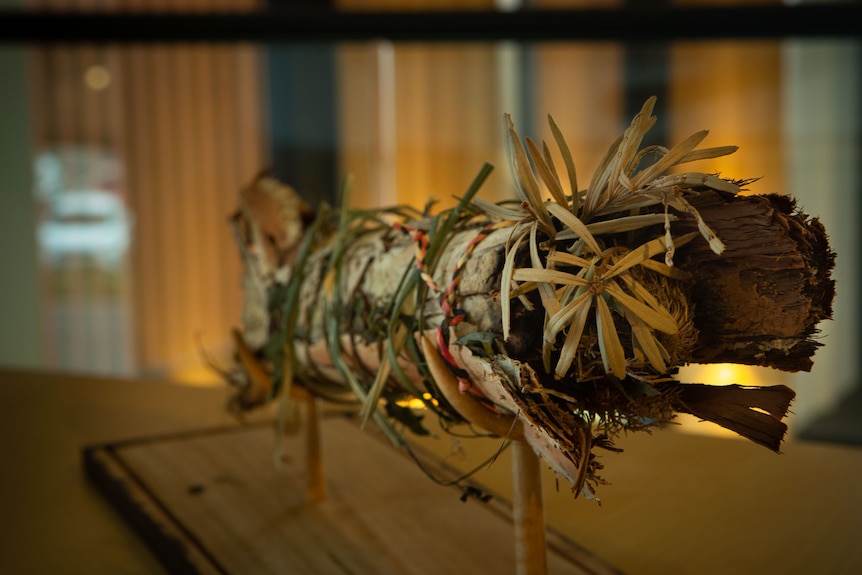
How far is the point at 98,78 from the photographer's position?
6.59 feet

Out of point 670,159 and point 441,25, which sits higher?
point 441,25

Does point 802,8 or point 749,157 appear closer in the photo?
point 802,8

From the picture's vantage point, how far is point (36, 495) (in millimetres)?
853

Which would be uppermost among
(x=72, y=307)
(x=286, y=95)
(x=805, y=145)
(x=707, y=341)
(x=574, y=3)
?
(x=574, y=3)

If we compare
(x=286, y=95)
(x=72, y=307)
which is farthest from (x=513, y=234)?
(x=72, y=307)

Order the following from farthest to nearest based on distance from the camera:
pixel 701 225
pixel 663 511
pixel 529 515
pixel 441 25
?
pixel 441 25 < pixel 663 511 < pixel 529 515 < pixel 701 225

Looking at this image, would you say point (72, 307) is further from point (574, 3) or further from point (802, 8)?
point (802, 8)

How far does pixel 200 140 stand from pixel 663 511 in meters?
1.62

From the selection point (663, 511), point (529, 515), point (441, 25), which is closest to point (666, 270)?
point (529, 515)

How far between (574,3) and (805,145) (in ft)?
1.85

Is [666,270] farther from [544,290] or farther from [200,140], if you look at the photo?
[200,140]

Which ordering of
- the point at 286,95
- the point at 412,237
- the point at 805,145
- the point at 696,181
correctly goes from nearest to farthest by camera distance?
the point at 696,181, the point at 412,237, the point at 805,145, the point at 286,95

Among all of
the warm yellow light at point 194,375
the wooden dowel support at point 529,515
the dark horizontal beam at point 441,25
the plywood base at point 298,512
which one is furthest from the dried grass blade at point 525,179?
the warm yellow light at point 194,375

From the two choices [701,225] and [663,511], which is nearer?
[701,225]
